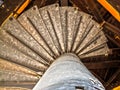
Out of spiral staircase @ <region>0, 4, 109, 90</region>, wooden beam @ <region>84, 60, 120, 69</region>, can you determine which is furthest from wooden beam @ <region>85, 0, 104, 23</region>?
wooden beam @ <region>84, 60, 120, 69</region>

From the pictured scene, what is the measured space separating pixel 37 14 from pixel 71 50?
2.80 ft

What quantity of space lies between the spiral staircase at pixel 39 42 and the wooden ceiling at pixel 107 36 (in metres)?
0.41

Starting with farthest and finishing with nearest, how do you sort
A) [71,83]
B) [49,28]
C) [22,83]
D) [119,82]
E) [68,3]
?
[119,82]
[68,3]
[49,28]
[22,83]
[71,83]

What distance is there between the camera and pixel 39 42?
13.0 feet

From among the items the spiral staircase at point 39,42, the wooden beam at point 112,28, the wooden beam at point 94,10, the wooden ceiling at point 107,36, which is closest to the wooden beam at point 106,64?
the wooden ceiling at point 107,36

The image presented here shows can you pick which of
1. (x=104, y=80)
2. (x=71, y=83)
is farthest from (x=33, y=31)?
(x=104, y=80)

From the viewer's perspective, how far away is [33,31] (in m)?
4.07

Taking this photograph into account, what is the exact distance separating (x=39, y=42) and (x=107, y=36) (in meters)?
2.07

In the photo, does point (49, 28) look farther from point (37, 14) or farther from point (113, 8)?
point (113, 8)

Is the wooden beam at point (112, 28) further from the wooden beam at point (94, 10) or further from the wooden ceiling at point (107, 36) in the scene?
the wooden beam at point (94, 10)

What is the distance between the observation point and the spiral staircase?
3.80m

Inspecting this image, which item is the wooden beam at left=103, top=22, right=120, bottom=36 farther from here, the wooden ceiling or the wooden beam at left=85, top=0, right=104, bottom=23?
the wooden beam at left=85, top=0, right=104, bottom=23

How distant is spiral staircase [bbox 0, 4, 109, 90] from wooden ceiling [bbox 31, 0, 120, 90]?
1.34ft

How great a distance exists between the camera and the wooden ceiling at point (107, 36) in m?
4.96
